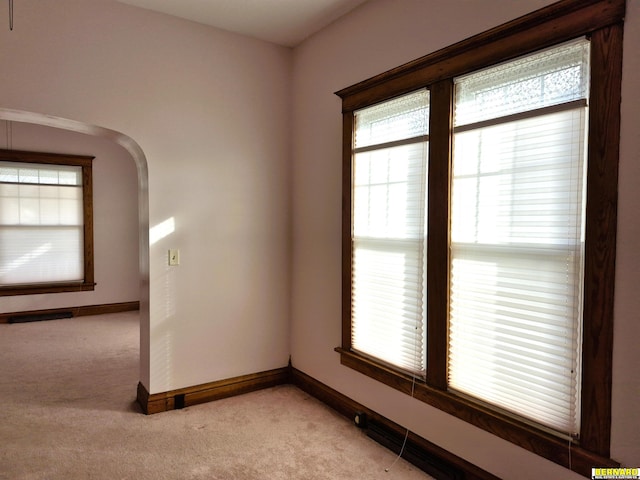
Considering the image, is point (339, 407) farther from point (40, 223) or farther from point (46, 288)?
point (40, 223)

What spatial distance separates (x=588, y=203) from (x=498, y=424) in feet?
3.70

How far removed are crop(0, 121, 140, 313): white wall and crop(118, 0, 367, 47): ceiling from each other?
3.98m

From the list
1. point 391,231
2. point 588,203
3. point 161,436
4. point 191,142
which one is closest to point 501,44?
point 588,203

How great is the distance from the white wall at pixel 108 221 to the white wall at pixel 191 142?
3790 millimetres

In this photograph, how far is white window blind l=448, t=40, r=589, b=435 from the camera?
188 centimetres

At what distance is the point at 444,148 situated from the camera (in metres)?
2.40

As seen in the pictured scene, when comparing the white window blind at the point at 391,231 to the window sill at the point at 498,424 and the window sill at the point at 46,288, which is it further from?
the window sill at the point at 46,288

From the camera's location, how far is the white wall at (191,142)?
2863 mm

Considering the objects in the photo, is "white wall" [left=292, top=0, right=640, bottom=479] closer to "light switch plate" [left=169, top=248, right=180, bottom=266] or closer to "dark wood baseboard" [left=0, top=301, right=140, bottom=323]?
"light switch plate" [left=169, top=248, right=180, bottom=266]

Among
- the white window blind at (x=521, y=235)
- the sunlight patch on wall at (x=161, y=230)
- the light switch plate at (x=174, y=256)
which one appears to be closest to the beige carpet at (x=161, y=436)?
the white window blind at (x=521, y=235)

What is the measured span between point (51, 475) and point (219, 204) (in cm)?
202

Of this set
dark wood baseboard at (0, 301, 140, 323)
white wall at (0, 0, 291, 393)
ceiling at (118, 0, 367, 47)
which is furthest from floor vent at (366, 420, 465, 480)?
dark wood baseboard at (0, 301, 140, 323)

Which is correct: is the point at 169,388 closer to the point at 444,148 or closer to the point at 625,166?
the point at 444,148

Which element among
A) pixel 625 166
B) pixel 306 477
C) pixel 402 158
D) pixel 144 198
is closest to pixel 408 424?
pixel 306 477
